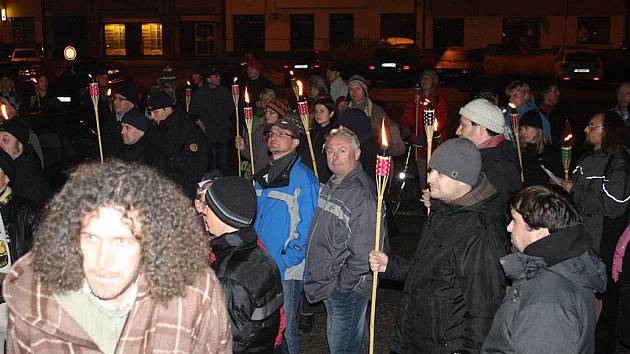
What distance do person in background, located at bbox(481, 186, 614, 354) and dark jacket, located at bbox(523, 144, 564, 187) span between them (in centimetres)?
326

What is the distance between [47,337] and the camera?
97.3 inches

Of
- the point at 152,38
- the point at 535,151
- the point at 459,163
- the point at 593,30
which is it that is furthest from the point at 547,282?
the point at 152,38

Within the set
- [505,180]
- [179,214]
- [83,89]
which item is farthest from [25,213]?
[83,89]

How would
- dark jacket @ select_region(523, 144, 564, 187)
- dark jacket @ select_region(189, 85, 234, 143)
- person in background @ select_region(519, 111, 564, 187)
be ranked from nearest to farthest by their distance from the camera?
dark jacket @ select_region(523, 144, 564, 187) → person in background @ select_region(519, 111, 564, 187) → dark jacket @ select_region(189, 85, 234, 143)

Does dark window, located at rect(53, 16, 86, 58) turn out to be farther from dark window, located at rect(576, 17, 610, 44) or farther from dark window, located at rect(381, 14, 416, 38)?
dark window, located at rect(576, 17, 610, 44)

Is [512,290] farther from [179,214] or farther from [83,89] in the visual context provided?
[83,89]

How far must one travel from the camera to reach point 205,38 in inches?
1944

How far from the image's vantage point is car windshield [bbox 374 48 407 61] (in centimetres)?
3122

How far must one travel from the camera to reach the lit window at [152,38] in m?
49.8

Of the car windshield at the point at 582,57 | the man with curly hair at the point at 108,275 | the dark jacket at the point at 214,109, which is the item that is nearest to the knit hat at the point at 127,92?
the dark jacket at the point at 214,109

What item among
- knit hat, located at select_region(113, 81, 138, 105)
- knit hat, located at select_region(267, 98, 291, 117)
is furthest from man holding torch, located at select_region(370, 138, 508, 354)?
knit hat, located at select_region(113, 81, 138, 105)

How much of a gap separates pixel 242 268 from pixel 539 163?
14.5ft

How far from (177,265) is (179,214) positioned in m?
0.18

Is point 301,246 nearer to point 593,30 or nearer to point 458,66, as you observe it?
point 458,66
